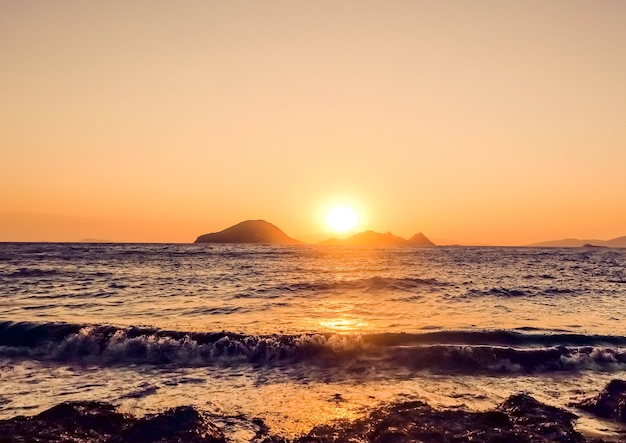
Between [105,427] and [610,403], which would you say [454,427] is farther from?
[105,427]

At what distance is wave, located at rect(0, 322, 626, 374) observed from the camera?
16.2 meters

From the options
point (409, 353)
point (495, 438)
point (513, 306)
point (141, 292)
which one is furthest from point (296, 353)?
point (141, 292)

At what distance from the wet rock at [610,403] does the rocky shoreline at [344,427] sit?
0.11 ft

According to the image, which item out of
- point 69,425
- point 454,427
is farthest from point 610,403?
point 69,425

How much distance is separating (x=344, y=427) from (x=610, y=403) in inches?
257

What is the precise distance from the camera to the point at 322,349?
17500 millimetres

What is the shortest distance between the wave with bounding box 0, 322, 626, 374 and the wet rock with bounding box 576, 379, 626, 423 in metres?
4.11

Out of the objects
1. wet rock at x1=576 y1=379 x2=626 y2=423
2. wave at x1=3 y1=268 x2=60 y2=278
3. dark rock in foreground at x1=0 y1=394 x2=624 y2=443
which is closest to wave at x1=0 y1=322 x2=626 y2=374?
wet rock at x1=576 y1=379 x2=626 y2=423

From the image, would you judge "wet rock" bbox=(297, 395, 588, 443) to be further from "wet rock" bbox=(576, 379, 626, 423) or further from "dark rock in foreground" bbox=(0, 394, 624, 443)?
"wet rock" bbox=(576, 379, 626, 423)

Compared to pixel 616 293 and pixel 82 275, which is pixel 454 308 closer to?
pixel 616 293

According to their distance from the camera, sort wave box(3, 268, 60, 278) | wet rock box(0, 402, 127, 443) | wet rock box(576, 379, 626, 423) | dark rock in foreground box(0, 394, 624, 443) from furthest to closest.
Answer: wave box(3, 268, 60, 278), wet rock box(576, 379, 626, 423), dark rock in foreground box(0, 394, 624, 443), wet rock box(0, 402, 127, 443)

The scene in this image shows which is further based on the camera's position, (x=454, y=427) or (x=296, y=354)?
(x=296, y=354)

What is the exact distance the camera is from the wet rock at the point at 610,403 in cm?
1054

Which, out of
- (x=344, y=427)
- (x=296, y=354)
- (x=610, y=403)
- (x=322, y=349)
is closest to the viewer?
(x=344, y=427)
